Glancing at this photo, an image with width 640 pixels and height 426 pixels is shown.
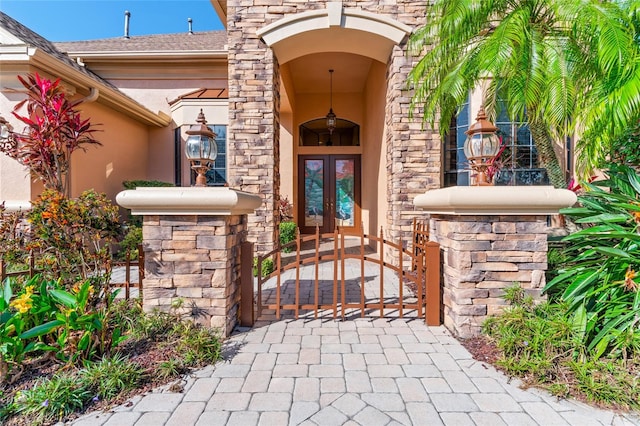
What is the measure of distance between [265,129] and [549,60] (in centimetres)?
458

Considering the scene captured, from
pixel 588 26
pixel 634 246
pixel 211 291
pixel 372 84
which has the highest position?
pixel 372 84

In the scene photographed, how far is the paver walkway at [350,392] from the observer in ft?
6.64

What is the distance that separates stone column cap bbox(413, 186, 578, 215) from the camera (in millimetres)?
2949

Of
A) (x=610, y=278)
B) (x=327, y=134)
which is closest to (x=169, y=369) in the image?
(x=610, y=278)

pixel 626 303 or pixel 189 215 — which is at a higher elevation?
pixel 189 215

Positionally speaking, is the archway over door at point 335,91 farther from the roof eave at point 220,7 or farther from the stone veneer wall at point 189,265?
the stone veneer wall at point 189,265

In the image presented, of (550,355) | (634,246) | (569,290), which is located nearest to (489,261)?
(569,290)

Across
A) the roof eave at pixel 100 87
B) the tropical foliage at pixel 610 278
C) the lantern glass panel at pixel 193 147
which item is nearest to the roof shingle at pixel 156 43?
the roof eave at pixel 100 87

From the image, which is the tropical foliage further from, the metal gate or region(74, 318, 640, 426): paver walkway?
the metal gate

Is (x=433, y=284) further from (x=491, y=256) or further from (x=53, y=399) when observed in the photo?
(x=53, y=399)

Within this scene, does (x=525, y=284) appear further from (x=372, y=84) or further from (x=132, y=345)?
(x=372, y=84)

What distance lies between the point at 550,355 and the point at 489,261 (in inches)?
36.3

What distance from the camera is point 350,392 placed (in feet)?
7.54

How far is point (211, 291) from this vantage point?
10.2ft
